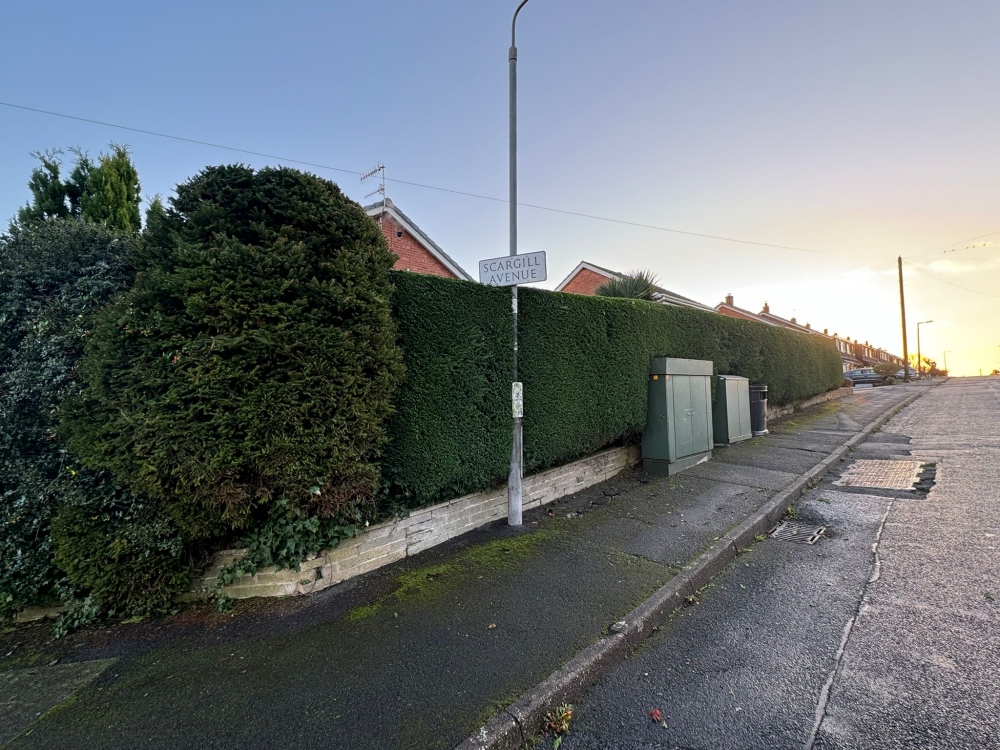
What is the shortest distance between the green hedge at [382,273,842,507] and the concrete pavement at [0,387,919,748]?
0.86 m

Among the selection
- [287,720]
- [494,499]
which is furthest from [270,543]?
[494,499]

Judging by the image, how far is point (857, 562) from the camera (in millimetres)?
4113

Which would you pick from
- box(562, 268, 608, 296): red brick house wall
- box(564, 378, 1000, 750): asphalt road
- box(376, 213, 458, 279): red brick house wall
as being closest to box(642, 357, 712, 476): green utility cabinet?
box(564, 378, 1000, 750): asphalt road

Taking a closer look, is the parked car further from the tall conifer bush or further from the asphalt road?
the tall conifer bush

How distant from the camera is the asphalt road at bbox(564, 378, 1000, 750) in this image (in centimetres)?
224

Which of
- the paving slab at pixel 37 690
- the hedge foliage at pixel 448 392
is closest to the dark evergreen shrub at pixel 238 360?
the hedge foliage at pixel 448 392

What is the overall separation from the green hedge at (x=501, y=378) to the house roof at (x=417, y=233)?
11.8 m

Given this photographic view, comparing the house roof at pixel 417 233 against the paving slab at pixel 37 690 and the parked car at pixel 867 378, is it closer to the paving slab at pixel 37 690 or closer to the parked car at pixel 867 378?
the paving slab at pixel 37 690

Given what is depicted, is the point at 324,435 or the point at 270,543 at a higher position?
the point at 324,435

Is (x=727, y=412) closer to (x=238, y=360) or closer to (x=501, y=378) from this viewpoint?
(x=501, y=378)

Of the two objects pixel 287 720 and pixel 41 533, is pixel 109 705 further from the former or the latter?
pixel 41 533

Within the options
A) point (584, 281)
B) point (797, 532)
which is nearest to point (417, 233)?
point (584, 281)

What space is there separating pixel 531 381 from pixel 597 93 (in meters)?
6.57

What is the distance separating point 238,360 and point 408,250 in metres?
14.7
